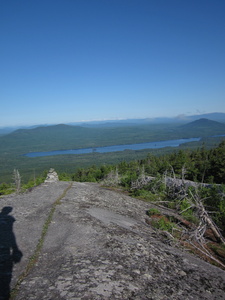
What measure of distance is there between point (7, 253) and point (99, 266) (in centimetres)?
251

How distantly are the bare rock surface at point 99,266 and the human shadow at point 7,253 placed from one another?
0.47 feet

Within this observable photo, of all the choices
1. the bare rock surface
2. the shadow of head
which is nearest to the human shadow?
the bare rock surface

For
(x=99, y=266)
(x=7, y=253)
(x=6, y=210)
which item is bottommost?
(x=6, y=210)

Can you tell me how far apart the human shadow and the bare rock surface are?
0.47 feet

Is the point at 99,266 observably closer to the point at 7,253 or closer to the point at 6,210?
the point at 7,253

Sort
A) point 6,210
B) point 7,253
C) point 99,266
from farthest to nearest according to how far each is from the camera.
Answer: point 6,210, point 7,253, point 99,266

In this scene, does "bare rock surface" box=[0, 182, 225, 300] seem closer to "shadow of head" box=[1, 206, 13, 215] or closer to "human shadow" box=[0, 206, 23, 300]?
"human shadow" box=[0, 206, 23, 300]

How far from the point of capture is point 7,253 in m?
5.23

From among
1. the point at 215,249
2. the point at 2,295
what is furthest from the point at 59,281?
the point at 215,249

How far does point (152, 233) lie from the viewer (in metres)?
8.38

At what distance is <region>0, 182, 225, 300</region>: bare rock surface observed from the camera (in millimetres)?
3979

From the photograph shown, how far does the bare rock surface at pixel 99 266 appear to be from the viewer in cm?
398

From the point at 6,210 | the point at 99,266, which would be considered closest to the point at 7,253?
the point at 99,266

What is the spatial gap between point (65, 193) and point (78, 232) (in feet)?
18.5
